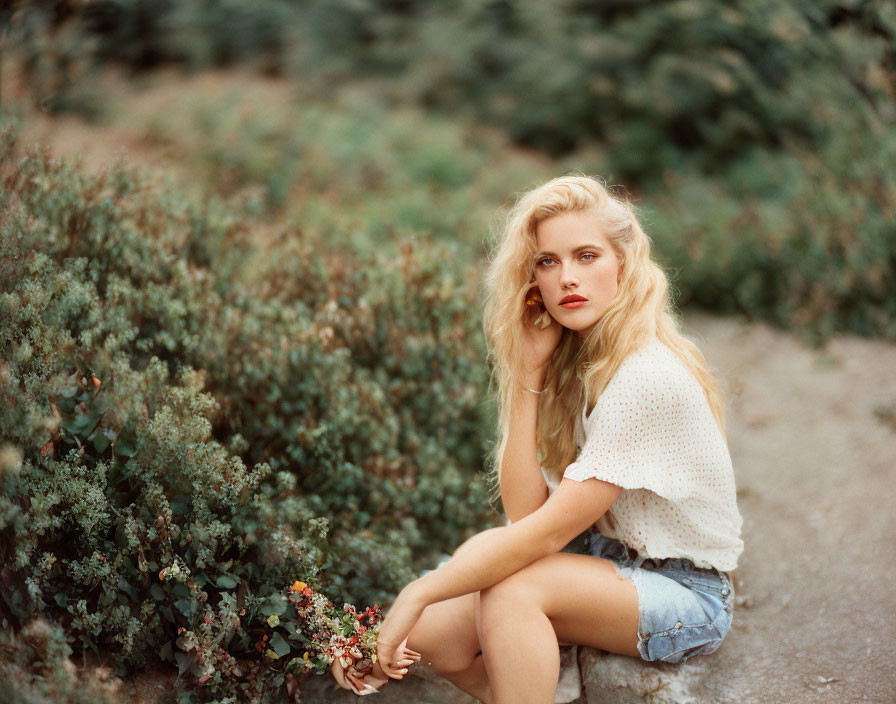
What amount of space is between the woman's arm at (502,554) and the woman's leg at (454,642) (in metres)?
0.18

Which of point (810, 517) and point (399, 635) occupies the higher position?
point (399, 635)

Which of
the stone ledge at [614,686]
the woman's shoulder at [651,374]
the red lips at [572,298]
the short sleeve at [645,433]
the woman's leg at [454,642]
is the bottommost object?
the stone ledge at [614,686]

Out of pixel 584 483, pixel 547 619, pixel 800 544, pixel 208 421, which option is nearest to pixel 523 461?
pixel 584 483

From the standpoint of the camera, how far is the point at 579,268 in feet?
7.76

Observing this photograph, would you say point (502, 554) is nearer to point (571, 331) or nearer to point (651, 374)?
point (651, 374)

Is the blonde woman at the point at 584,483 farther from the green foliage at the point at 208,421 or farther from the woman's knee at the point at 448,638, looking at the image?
the green foliage at the point at 208,421

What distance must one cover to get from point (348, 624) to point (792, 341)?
4.02 metres

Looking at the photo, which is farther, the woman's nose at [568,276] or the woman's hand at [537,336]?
the woman's hand at [537,336]

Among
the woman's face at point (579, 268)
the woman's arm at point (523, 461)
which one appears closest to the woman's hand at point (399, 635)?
the woman's arm at point (523, 461)

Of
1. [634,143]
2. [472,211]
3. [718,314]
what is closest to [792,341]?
[718,314]

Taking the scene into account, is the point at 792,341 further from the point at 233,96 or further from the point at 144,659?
the point at 233,96

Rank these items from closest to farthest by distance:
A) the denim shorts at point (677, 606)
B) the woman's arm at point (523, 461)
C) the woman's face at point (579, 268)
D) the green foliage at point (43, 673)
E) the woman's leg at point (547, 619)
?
1. the green foliage at point (43, 673)
2. the woman's leg at point (547, 619)
3. the denim shorts at point (677, 606)
4. the woman's face at point (579, 268)
5. the woman's arm at point (523, 461)

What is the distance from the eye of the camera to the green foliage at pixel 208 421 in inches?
86.6

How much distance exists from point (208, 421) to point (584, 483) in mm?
1130
